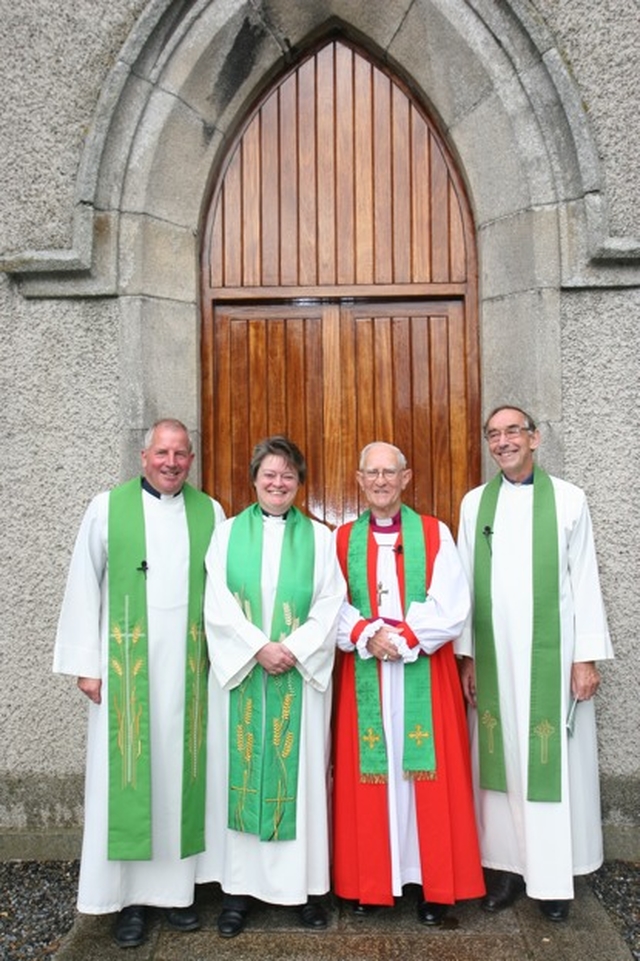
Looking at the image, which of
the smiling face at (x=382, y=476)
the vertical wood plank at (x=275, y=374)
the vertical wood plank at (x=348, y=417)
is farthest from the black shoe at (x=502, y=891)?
the vertical wood plank at (x=275, y=374)

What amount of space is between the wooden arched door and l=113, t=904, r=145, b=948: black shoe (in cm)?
194

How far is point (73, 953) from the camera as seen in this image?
299 centimetres

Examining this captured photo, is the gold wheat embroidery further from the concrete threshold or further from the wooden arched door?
the wooden arched door

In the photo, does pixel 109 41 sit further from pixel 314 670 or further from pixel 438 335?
pixel 314 670

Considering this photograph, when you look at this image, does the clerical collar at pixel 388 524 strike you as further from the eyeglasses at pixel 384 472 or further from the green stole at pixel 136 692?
the green stole at pixel 136 692

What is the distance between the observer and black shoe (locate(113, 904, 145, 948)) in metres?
3.05

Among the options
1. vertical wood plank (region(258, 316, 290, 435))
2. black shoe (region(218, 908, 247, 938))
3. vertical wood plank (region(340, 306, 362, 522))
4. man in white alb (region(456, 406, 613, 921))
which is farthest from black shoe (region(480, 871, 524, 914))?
vertical wood plank (region(258, 316, 290, 435))

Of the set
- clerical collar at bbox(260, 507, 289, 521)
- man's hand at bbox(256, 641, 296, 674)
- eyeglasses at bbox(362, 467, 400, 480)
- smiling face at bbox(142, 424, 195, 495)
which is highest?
smiling face at bbox(142, 424, 195, 495)

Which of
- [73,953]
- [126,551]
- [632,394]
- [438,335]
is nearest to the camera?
[73,953]

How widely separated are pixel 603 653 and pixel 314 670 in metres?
1.18

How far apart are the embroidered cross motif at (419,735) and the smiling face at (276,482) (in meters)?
1.00

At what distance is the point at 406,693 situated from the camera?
3.18 metres

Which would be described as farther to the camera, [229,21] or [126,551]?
[229,21]

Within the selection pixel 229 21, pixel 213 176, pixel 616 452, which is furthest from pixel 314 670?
pixel 229 21
